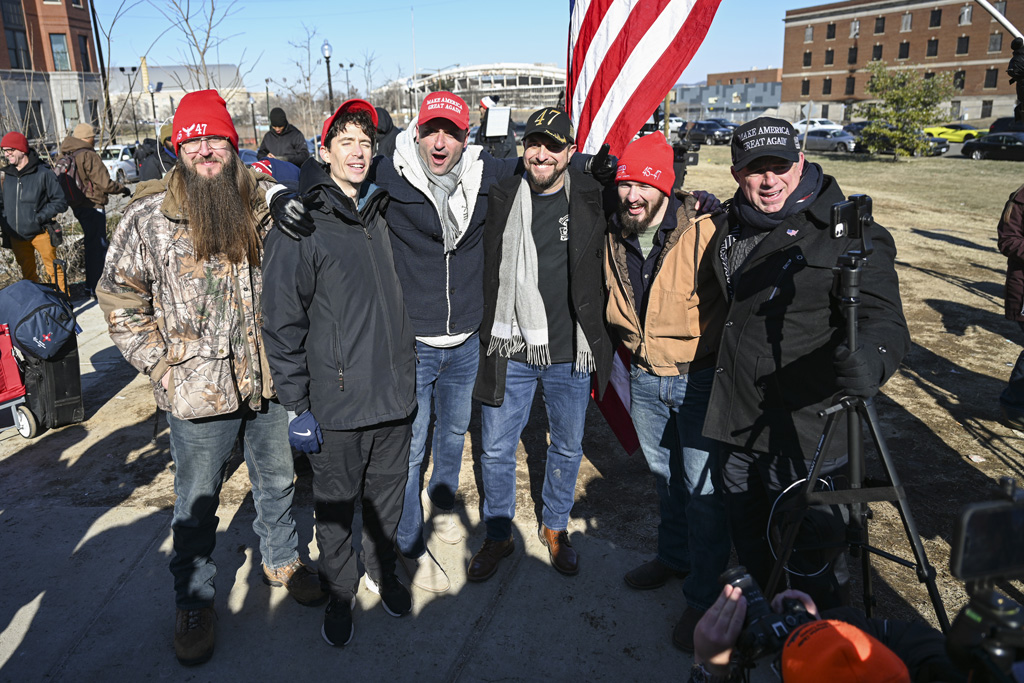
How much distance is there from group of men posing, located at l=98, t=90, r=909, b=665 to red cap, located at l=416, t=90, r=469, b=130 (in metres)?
0.02

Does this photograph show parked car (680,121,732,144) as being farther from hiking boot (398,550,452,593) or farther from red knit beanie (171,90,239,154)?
red knit beanie (171,90,239,154)

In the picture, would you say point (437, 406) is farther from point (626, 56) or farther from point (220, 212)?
point (626, 56)

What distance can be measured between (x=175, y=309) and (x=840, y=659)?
2512mm

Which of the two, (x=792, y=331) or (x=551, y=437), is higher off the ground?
(x=792, y=331)

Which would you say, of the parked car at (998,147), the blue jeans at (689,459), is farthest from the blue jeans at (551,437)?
the parked car at (998,147)

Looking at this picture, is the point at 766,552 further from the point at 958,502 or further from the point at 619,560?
the point at 958,502

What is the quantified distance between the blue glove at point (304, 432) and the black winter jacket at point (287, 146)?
24.5 ft

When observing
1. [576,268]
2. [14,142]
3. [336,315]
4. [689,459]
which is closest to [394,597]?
[336,315]

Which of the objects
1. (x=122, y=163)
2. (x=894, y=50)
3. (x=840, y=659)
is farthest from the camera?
(x=894, y=50)

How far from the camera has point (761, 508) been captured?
8.80ft

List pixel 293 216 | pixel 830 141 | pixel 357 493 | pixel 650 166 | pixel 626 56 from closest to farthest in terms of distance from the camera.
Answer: pixel 293 216 → pixel 650 166 → pixel 357 493 → pixel 626 56 → pixel 830 141

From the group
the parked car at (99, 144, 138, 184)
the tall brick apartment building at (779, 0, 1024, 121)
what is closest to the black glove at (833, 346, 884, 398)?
the parked car at (99, 144, 138, 184)

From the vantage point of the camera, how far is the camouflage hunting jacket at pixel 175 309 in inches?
105

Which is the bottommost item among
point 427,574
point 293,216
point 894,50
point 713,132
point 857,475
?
point 427,574
